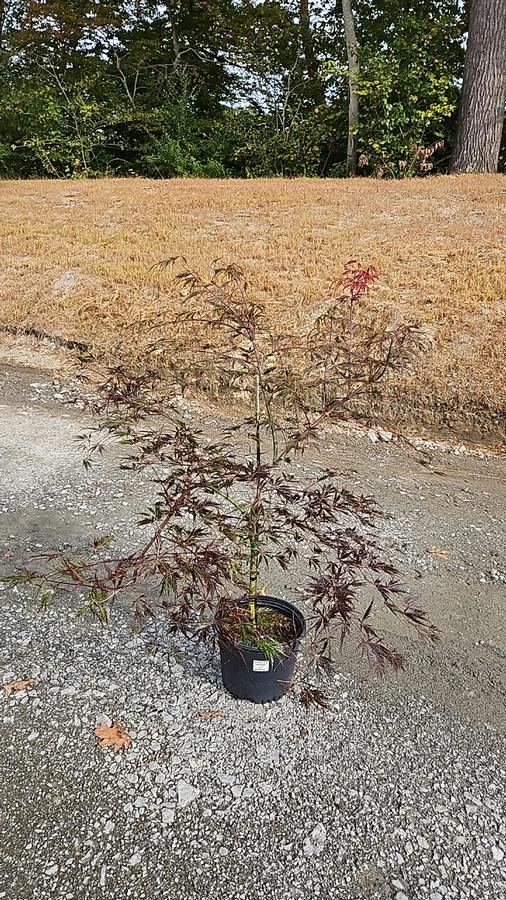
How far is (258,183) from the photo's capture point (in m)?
9.20

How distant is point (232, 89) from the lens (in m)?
12.4

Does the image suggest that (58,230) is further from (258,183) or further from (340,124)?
(340,124)

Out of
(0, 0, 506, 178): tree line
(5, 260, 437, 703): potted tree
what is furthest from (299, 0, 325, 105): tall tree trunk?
(5, 260, 437, 703): potted tree

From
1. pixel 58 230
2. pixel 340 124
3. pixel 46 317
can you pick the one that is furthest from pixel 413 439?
pixel 340 124

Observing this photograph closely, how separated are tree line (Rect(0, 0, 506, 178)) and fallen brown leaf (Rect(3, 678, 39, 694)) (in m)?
10.1

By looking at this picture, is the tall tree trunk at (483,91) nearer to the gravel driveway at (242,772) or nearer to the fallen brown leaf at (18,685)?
the gravel driveway at (242,772)

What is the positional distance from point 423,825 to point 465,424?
291 centimetres

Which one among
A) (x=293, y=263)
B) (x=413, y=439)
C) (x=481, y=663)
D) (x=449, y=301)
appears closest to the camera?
(x=481, y=663)

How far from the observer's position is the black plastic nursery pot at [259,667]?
1798 millimetres

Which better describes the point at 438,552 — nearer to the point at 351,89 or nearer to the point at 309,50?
the point at 351,89

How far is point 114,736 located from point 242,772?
41cm

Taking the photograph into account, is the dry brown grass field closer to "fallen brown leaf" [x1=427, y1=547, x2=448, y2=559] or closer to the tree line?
"fallen brown leaf" [x1=427, y1=547, x2=448, y2=559]

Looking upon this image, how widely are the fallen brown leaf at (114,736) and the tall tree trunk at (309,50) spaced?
503 inches

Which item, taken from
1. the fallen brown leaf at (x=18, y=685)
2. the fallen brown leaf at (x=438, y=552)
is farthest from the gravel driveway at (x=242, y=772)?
the fallen brown leaf at (x=438, y=552)
